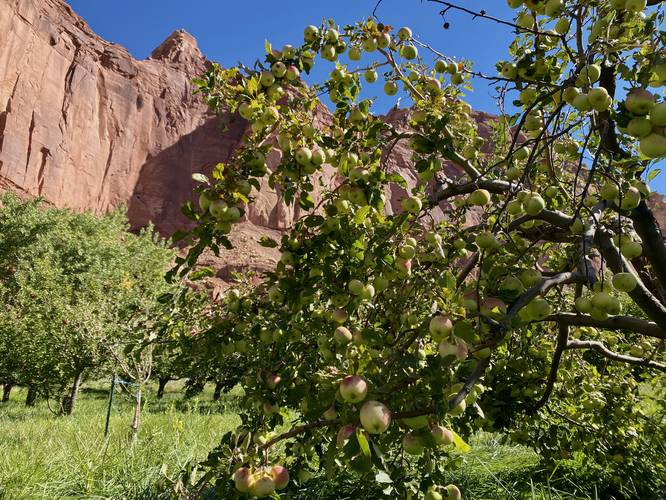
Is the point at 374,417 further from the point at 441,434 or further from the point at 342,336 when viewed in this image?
the point at 342,336

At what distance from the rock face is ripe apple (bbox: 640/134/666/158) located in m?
31.8

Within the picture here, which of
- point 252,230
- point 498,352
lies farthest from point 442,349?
point 252,230

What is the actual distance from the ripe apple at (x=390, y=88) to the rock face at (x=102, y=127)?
A: 30235mm

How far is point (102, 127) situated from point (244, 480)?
151ft

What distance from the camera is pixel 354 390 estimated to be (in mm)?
1098

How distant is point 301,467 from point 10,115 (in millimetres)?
39165

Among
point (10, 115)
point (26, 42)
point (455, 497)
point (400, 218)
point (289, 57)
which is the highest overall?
point (26, 42)

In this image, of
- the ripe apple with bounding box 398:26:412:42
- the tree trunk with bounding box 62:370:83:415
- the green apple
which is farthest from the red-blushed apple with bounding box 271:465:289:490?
the tree trunk with bounding box 62:370:83:415

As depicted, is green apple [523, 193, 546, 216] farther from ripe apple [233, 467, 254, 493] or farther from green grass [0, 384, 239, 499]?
green grass [0, 384, 239, 499]

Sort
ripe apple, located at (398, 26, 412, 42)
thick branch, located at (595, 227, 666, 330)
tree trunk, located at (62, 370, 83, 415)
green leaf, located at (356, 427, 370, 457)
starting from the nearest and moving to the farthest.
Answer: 1. green leaf, located at (356, 427, 370, 457)
2. thick branch, located at (595, 227, 666, 330)
3. ripe apple, located at (398, 26, 412, 42)
4. tree trunk, located at (62, 370, 83, 415)

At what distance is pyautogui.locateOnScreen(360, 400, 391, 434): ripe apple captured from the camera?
102 cm

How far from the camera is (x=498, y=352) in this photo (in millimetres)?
3328

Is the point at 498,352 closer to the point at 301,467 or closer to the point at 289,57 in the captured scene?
the point at 301,467

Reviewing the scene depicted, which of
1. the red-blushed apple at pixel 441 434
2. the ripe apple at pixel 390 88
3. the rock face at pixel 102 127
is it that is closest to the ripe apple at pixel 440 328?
the red-blushed apple at pixel 441 434
